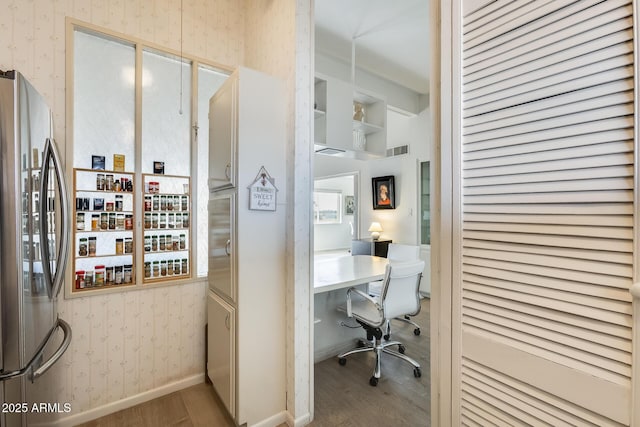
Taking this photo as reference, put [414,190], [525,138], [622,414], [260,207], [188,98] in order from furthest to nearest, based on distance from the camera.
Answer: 1. [414,190]
2. [188,98]
3. [260,207]
4. [525,138]
5. [622,414]

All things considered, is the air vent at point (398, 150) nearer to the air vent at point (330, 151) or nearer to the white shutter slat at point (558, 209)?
the air vent at point (330, 151)

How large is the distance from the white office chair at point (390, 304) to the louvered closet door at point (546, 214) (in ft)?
4.65

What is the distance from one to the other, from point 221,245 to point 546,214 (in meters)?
1.69

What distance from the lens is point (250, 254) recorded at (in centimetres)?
170

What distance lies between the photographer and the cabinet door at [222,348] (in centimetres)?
173

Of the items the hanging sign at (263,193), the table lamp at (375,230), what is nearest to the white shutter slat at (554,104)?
the hanging sign at (263,193)

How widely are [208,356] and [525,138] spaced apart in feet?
7.54

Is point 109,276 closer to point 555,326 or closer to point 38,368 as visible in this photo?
point 38,368

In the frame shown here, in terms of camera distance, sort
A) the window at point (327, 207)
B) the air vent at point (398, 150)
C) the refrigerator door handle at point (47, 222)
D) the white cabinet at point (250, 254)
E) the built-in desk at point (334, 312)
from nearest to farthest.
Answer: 1. the refrigerator door handle at point (47, 222)
2. the white cabinet at point (250, 254)
3. the built-in desk at point (334, 312)
4. the air vent at point (398, 150)
5. the window at point (327, 207)

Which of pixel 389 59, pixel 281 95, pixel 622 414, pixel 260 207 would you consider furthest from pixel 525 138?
pixel 389 59

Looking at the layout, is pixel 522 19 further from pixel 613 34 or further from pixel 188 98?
pixel 188 98

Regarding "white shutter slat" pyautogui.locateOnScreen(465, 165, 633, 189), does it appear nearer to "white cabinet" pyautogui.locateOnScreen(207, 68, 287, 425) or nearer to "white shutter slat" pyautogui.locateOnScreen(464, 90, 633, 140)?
"white shutter slat" pyautogui.locateOnScreen(464, 90, 633, 140)

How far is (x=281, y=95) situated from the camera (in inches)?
72.2

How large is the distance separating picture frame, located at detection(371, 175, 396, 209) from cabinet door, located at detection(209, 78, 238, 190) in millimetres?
3632
